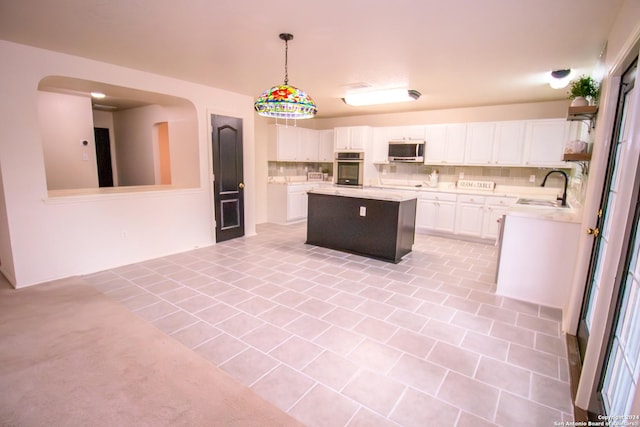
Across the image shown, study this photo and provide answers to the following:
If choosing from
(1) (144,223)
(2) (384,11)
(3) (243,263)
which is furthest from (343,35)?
(1) (144,223)

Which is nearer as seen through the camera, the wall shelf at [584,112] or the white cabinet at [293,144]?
the wall shelf at [584,112]

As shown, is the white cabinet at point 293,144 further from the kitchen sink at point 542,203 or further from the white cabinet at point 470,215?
the kitchen sink at point 542,203

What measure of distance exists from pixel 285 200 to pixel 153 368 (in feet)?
15.6

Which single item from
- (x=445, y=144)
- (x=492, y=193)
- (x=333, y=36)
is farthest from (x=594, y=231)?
(x=445, y=144)

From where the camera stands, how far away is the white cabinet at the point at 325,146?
7559mm

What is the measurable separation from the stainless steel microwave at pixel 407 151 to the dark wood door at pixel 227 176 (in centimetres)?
312

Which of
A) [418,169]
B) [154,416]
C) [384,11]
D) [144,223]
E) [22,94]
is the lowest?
[154,416]

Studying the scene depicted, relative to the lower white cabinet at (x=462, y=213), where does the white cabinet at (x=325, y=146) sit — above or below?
above

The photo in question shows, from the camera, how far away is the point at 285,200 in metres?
6.65

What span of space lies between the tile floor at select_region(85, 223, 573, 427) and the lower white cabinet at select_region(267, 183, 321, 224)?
2.40 meters

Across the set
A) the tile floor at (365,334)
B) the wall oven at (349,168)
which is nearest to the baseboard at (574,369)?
the tile floor at (365,334)

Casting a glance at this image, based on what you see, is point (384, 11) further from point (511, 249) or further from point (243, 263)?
point (243, 263)

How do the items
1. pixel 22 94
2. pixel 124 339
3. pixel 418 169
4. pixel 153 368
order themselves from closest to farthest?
pixel 153 368
pixel 124 339
pixel 22 94
pixel 418 169

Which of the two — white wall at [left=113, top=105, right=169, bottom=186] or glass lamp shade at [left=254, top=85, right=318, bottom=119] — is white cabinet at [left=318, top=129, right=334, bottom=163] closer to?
white wall at [left=113, top=105, right=169, bottom=186]
